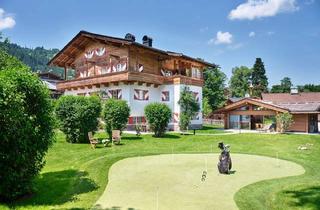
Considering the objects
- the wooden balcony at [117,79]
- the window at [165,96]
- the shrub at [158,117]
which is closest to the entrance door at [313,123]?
the window at [165,96]

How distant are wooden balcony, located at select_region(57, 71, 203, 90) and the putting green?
16.3m

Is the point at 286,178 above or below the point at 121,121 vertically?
below

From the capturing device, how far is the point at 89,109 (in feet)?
68.8

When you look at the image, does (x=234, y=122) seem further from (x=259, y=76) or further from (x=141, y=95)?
(x=259, y=76)

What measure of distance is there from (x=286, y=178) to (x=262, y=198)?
113 inches

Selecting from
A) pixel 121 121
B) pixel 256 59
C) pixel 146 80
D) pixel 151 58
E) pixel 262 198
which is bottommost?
pixel 262 198

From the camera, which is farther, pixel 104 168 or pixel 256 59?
pixel 256 59

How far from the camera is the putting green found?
7.69 metres

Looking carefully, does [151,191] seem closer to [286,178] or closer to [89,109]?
[286,178]

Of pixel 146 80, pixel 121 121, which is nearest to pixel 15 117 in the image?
pixel 121 121

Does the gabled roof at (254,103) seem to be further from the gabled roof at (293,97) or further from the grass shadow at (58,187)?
the grass shadow at (58,187)

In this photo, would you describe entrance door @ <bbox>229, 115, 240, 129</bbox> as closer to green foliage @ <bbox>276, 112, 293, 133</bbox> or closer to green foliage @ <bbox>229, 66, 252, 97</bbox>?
green foliage @ <bbox>276, 112, 293, 133</bbox>

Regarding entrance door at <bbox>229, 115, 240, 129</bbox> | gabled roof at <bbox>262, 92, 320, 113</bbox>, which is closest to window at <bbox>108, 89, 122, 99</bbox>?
entrance door at <bbox>229, 115, 240, 129</bbox>

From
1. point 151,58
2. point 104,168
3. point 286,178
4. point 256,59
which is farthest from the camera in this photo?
point 256,59
